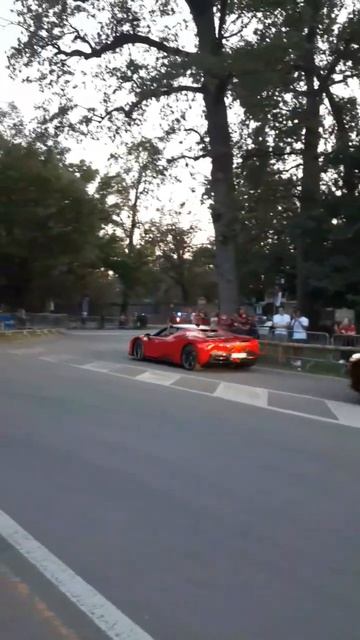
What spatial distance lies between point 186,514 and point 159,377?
12.3 meters

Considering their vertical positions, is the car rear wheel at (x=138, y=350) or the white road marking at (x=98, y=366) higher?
the car rear wheel at (x=138, y=350)

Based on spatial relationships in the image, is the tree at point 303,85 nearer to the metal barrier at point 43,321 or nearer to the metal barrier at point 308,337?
the metal barrier at point 308,337

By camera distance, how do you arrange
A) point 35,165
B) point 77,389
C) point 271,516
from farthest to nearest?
point 35,165 → point 77,389 → point 271,516

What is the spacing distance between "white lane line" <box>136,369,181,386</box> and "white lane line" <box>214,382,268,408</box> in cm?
121

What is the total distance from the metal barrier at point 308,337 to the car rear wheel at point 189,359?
3.29 metres

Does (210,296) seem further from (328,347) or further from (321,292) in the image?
(328,347)

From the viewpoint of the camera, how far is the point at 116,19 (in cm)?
2678

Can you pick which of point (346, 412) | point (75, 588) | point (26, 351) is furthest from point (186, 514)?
point (26, 351)

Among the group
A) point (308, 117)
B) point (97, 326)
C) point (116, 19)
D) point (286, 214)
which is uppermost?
point (116, 19)

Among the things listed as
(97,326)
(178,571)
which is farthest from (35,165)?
(178,571)

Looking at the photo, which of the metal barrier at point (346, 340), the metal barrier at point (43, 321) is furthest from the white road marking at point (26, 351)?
the metal barrier at point (43, 321)

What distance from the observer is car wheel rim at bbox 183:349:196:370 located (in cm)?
2138

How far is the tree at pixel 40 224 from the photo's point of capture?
4653cm

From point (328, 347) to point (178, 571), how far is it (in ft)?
53.7
